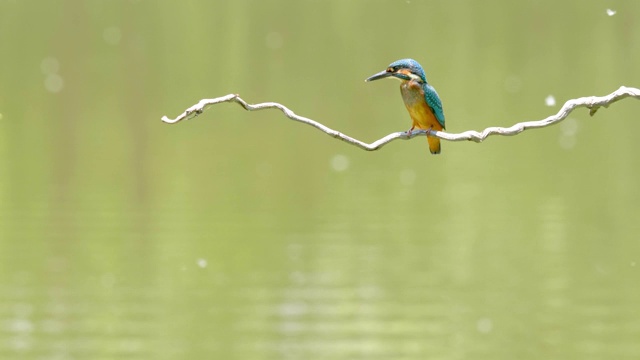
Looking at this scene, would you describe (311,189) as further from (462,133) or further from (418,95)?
(462,133)

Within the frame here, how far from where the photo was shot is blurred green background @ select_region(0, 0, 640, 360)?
43.8 ft

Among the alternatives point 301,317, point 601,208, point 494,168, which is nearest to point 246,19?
point 494,168

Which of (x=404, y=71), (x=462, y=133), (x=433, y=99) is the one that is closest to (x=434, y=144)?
(x=433, y=99)

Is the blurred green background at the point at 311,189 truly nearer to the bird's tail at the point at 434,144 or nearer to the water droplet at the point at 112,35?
the water droplet at the point at 112,35

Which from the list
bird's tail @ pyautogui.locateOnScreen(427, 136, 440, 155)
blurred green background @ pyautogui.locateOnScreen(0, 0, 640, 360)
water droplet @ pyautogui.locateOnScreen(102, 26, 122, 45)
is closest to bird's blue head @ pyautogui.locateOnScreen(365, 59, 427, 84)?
bird's tail @ pyautogui.locateOnScreen(427, 136, 440, 155)

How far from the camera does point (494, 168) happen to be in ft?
60.5

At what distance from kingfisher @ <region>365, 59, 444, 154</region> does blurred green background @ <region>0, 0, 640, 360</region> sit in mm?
8804

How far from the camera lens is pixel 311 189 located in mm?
17906

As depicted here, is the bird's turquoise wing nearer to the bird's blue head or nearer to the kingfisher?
the kingfisher

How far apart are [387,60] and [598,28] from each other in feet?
15.2

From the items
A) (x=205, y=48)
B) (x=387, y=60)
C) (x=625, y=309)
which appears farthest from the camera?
(x=205, y=48)

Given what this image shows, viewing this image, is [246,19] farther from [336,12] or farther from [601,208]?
[601,208]

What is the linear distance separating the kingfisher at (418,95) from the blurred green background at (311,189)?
8804mm

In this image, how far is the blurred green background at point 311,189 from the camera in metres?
13.3
